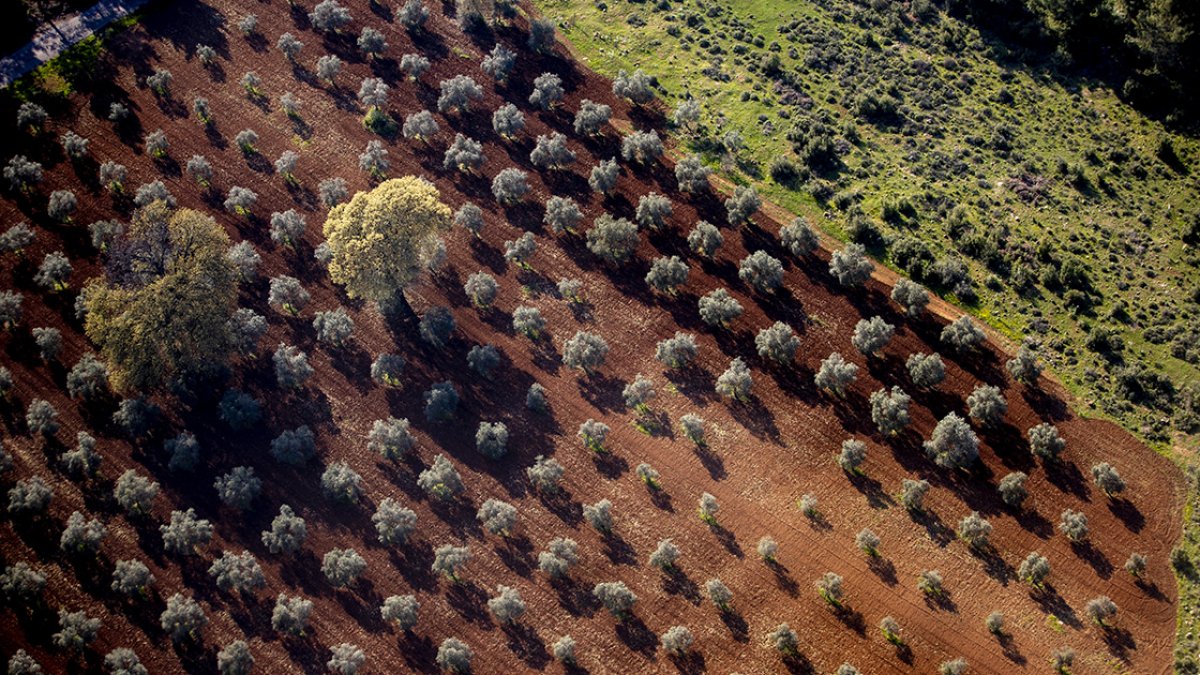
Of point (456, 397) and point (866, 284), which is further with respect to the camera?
point (866, 284)

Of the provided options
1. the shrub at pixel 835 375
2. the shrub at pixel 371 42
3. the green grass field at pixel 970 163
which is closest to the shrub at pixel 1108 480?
the green grass field at pixel 970 163

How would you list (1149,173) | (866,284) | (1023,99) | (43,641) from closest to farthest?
(43,641), (866,284), (1149,173), (1023,99)

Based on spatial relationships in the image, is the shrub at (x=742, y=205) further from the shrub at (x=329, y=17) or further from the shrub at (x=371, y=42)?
the shrub at (x=329, y=17)

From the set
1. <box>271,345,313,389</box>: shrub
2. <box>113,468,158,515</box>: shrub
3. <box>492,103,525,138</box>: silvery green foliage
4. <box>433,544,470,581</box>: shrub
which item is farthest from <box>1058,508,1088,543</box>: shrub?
<box>113,468,158,515</box>: shrub

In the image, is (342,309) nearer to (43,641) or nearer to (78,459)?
(78,459)

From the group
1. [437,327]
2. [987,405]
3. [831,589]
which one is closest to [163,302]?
[437,327]

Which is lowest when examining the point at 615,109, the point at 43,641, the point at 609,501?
the point at 43,641

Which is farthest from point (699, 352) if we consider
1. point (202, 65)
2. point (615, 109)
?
point (202, 65)

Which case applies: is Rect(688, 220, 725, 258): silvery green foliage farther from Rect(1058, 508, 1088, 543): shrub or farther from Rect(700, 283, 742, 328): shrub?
Rect(1058, 508, 1088, 543): shrub
